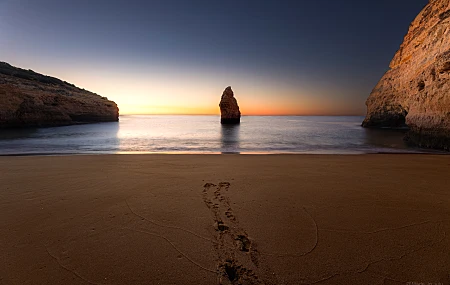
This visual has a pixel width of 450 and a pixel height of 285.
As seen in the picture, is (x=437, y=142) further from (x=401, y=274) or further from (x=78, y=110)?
(x=78, y=110)

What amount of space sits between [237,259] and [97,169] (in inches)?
197

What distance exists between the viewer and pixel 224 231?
2525mm

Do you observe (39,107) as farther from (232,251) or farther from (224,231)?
(232,251)

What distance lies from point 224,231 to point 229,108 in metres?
42.1

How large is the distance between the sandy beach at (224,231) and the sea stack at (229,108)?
127ft

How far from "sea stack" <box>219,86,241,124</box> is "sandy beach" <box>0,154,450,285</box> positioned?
38.7m

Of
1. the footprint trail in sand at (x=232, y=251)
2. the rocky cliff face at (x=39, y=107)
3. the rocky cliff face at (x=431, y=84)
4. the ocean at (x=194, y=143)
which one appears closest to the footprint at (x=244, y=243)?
the footprint trail in sand at (x=232, y=251)

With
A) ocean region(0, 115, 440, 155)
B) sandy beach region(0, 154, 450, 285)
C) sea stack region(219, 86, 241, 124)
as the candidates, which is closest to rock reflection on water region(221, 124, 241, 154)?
ocean region(0, 115, 440, 155)

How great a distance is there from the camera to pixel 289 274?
184 centimetres

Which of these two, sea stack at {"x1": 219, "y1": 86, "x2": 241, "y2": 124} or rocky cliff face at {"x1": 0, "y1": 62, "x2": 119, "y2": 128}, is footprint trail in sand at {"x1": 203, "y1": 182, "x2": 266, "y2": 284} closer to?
rocky cliff face at {"x1": 0, "y1": 62, "x2": 119, "y2": 128}

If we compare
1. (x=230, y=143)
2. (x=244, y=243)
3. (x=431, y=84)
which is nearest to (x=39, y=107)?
(x=230, y=143)

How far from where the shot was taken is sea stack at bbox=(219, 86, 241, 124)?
4203 cm

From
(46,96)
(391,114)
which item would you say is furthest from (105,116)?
(391,114)

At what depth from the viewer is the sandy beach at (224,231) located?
73.3 inches
